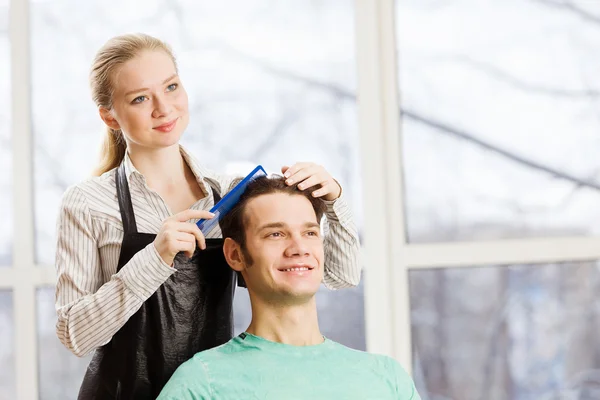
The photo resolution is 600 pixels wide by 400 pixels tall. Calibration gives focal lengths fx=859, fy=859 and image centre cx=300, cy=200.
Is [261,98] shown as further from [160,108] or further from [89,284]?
[89,284]

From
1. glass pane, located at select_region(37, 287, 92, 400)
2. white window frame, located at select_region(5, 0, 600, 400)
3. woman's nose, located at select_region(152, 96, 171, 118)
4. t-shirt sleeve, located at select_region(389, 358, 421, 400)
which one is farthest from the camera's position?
glass pane, located at select_region(37, 287, 92, 400)

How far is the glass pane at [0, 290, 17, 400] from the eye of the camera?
343 centimetres

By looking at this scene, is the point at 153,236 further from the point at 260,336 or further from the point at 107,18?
the point at 107,18

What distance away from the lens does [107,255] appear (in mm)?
2084

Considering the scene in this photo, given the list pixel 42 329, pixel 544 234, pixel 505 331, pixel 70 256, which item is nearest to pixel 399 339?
pixel 505 331

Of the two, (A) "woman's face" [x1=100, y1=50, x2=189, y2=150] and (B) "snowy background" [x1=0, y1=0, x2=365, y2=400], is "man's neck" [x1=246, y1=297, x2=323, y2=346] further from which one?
(B) "snowy background" [x1=0, y1=0, x2=365, y2=400]

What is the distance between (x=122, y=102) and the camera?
2070 mm

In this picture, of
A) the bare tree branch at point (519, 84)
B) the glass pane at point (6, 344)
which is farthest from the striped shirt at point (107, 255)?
the glass pane at point (6, 344)

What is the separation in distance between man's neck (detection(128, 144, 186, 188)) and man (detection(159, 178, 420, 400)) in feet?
0.61

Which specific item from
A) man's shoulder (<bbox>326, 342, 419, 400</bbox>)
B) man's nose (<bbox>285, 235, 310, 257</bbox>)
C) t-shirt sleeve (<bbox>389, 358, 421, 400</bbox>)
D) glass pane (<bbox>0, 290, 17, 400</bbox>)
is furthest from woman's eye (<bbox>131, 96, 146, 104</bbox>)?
glass pane (<bbox>0, 290, 17, 400</bbox>)

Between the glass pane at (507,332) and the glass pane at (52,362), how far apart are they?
1.36 metres

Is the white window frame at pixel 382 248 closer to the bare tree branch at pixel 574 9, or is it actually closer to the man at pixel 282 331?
the bare tree branch at pixel 574 9

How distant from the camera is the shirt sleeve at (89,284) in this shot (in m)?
1.94

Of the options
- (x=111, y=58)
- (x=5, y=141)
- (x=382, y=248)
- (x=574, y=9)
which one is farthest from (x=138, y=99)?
(x=574, y=9)
